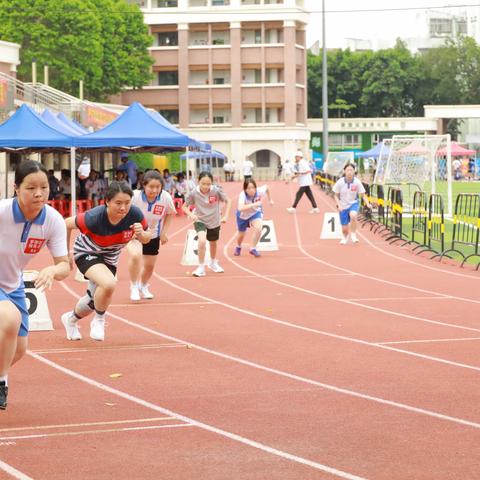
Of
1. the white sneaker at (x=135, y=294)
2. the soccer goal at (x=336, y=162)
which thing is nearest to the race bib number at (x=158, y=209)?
the white sneaker at (x=135, y=294)

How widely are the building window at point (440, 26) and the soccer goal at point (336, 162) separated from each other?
2911 inches

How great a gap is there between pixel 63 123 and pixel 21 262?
25480 mm

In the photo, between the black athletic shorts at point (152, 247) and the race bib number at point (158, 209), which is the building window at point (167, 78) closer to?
the black athletic shorts at point (152, 247)


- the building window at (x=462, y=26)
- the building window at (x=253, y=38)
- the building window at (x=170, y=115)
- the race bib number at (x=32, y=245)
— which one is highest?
the building window at (x=462, y=26)

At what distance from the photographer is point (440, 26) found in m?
138

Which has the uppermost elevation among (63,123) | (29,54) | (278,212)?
(29,54)

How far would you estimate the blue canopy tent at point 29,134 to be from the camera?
28.2 meters

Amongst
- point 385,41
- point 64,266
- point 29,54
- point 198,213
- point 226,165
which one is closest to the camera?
point 64,266

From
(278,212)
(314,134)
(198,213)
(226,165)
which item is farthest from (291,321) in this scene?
(314,134)

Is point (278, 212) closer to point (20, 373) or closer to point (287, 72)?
point (20, 373)


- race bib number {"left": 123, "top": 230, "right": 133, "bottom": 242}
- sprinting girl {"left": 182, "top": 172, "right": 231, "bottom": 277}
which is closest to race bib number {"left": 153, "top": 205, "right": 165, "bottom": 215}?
race bib number {"left": 123, "top": 230, "right": 133, "bottom": 242}

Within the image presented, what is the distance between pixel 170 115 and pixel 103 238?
88.0 meters

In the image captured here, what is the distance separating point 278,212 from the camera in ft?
124

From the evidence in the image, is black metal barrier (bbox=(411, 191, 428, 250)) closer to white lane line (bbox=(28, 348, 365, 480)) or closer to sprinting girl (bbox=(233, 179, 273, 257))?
sprinting girl (bbox=(233, 179, 273, 257))
